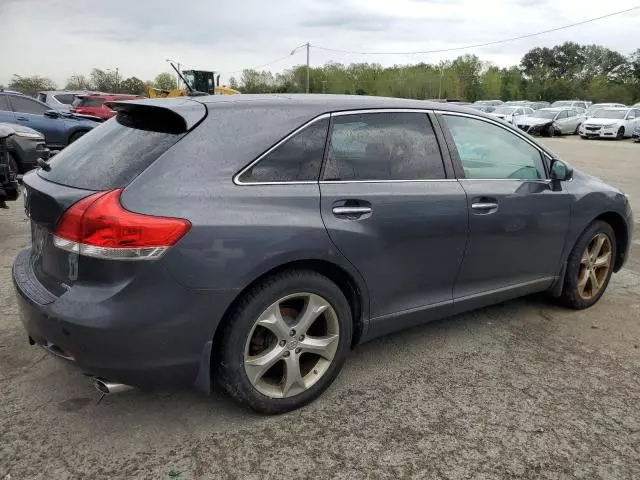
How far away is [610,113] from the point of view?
29.1 meters

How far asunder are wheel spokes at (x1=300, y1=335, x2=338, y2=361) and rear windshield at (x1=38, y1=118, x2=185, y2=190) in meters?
1.17

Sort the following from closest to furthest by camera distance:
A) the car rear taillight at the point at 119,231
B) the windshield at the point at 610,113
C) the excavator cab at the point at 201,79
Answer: the car rear taillight at the point at 119,231 < the excavator cab at the point at 201,79 < the windshield at the point at 610,113

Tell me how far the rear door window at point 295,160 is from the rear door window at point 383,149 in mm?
65

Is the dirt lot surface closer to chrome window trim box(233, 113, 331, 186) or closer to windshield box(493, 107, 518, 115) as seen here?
chrome window trim box(233, 113, 331, 186)

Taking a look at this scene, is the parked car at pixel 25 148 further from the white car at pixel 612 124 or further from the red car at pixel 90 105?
the white car at pixel 612 124

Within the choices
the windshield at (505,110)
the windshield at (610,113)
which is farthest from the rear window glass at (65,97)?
the windshield at (610,113)

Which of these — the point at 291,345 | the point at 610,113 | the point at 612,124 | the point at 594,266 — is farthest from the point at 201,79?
the point at 291,345

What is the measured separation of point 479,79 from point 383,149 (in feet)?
314

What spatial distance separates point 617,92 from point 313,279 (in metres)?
72.9

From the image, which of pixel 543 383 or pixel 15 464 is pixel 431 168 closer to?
pixel 543 383

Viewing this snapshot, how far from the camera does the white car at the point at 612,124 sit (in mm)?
27594

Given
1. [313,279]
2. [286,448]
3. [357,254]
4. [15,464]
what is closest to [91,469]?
[15,464]

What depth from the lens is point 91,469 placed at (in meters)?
2.45

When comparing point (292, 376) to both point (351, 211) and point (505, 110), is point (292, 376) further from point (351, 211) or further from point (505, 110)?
point (505, 110)
